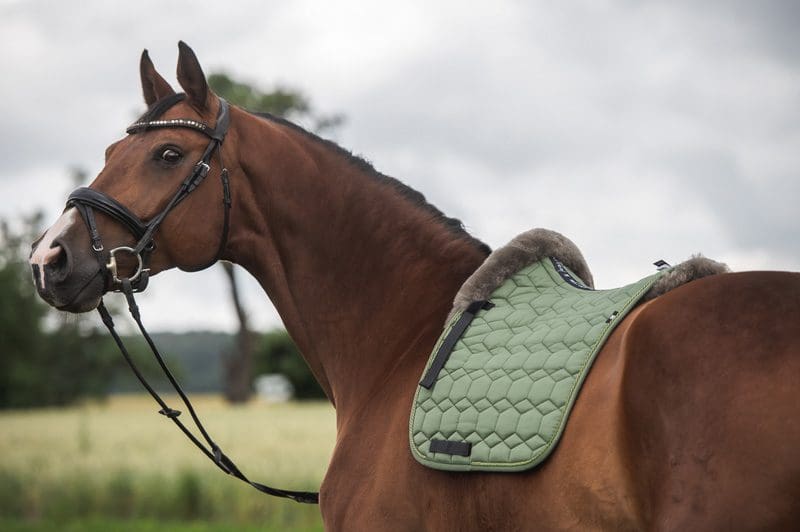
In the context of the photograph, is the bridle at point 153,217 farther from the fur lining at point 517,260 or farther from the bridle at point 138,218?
the fur lining at point 517,260

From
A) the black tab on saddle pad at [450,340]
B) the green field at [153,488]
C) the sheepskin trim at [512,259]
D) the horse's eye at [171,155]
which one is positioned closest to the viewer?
the black tab on saddle pad at [450,340]

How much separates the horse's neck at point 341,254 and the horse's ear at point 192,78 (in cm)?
29

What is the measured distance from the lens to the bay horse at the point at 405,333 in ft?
8.04

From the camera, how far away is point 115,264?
3.67 metres

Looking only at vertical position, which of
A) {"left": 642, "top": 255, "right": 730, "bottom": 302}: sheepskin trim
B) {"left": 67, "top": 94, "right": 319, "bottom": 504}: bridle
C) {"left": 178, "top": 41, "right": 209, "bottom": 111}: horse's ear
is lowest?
{"left": 642, "top": 255, "right": 730, "bottom": 302}: sheepskin trim

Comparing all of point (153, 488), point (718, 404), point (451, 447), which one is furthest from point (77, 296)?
point (153, 488)

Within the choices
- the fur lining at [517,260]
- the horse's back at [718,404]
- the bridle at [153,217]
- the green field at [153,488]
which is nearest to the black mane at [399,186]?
the fur lining at [517,260]

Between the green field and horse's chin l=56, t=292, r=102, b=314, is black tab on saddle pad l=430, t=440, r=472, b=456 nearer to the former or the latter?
horse's chin l=56, t=292, r=102, b=314

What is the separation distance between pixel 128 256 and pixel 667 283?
2236 mm

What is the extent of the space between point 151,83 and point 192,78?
38 cm

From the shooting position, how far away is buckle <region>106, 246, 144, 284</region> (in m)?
3.66

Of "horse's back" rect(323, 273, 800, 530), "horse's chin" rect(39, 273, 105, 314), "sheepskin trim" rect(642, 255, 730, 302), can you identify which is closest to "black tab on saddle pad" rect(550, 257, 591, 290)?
"sheepskin trim" rect(642, 255, 730, 302)

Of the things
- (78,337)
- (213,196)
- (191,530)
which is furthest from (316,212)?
(78,337)

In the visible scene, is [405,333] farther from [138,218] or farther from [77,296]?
[77,296]
